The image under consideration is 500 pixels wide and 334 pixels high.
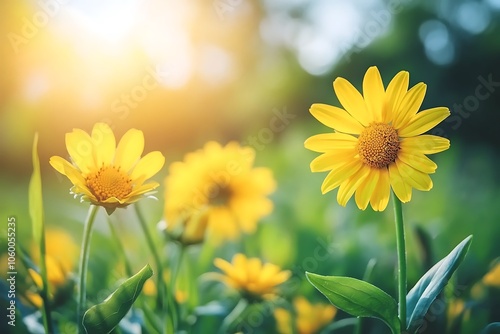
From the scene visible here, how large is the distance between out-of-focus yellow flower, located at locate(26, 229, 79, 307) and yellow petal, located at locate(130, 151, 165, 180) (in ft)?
0.46

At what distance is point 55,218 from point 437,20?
7.68 feet

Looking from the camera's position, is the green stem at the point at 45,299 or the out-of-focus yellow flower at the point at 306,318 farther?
the out-of-focus yellow flower at the point at 306,318

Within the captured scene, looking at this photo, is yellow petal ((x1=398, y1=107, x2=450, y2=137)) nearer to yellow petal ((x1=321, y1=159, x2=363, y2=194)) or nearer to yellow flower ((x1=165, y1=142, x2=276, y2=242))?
yellow petal ((x1=321, y1=159, x2=363, y2=194))

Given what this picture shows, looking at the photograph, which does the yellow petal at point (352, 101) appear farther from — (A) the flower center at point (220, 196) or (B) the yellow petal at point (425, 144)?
(A) the flower center at point (220, 196)

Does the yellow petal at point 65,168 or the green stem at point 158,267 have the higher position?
the yellow petal at point 65,168

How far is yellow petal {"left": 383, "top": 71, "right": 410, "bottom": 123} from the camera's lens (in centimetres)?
46

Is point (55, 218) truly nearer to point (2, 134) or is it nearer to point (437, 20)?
point (2, 134)

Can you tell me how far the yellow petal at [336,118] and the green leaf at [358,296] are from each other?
0.13 m

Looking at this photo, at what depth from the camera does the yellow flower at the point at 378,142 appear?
0.46 metres

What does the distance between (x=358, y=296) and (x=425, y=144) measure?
0.14 meters

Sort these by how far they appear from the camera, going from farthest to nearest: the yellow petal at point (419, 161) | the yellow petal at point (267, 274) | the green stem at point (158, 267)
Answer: the yellow petal at point (267, 274) < the green stem at point (158, 267) < the yellow petal at point (419, 161)

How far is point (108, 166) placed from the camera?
0.51 m

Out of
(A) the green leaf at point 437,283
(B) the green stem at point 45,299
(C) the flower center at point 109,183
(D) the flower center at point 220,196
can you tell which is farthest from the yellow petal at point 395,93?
(D) the flower center at point 220,196

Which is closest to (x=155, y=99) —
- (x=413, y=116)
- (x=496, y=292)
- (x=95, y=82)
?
(x=95, y=82)
